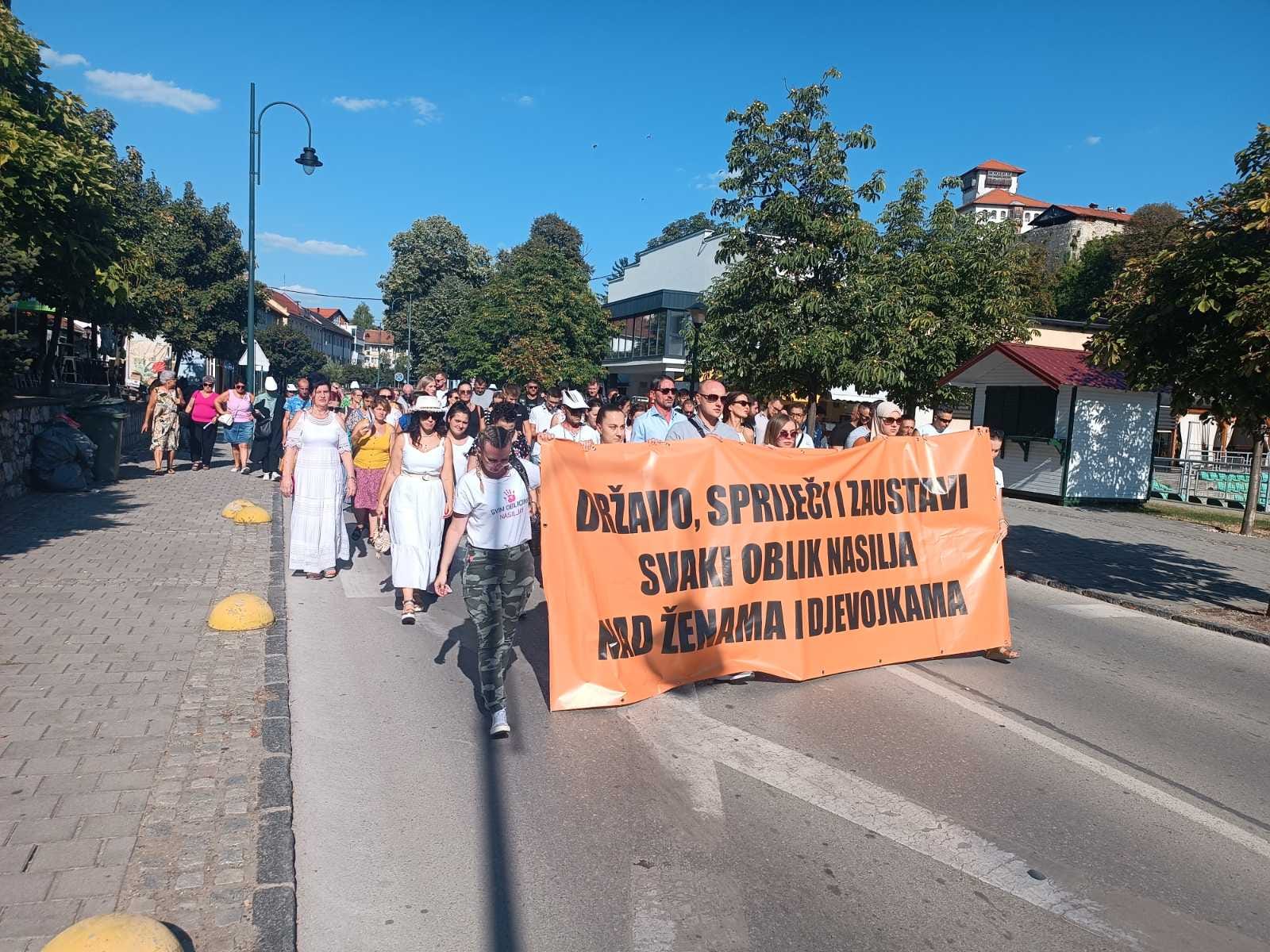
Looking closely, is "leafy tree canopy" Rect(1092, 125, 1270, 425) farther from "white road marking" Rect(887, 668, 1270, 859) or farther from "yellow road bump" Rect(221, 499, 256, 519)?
"yellow road bump" Rect(221, 499, 256, 519)

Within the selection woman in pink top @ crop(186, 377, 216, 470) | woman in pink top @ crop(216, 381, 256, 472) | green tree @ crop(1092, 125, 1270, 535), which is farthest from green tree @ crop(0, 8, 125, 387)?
green tree @ crop(1092, 125, 1270, 535)

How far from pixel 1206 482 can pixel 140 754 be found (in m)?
25.1

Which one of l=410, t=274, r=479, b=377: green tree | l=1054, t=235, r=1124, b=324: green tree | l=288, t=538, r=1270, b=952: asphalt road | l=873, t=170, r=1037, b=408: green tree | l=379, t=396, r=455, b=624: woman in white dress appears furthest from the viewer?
l=410, t=274, r=479, b=377: green tree

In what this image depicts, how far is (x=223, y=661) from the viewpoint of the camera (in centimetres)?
622

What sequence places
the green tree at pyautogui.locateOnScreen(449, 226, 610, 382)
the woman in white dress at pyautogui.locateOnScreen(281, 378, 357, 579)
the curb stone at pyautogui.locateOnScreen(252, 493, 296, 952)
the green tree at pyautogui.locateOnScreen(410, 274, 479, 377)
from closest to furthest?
the curb stone at pyautogui.locateOnScreen(252, 493, 296, 952) → the woman in white dress at pyautogui.locateOnScreen(281, 378, 357, 579) → the green tree at pyautogui.locateOnScreen(449, 226, 610, 382) → the green tree at pyautogui.locateOnScreen(410, 274, 479, 377)

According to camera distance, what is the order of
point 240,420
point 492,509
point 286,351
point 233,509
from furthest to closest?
point 286,351 < point 240,420 < point 233,509 < point 492,509

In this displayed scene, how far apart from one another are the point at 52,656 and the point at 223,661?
40.5 inches

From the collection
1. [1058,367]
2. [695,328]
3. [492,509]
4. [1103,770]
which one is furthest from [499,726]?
[1058,367]

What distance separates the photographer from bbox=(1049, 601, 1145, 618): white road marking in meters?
9.52

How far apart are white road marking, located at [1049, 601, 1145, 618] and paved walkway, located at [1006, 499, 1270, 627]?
40 centimetres

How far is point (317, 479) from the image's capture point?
29.4 feet

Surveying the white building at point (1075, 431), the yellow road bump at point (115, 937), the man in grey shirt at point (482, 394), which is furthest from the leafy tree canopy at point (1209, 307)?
the white building at point (1075, 431)

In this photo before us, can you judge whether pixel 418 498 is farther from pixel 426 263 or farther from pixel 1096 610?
pixel 426 263

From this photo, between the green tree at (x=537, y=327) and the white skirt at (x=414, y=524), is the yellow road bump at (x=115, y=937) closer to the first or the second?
the white skirt at (x=414, y=524)
